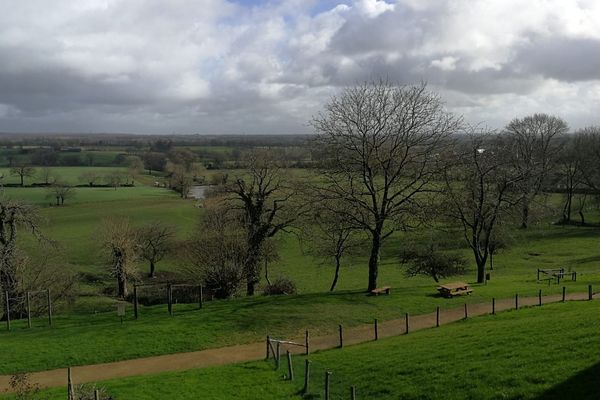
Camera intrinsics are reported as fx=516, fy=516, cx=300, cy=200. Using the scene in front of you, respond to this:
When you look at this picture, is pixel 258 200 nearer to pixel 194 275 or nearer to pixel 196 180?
pixel 194 275

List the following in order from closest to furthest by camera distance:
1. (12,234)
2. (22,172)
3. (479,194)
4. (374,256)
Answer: (374,256) < (12,234) < (479,194) < (22,172)

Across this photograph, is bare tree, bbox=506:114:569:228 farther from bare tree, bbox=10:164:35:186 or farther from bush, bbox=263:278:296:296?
bare tree, bbox=10:164:35:186

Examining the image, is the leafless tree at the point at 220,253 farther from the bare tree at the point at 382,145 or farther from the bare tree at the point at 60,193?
the bare tree at the point at 60,193

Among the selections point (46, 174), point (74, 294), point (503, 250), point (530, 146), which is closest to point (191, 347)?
point (74, 294)

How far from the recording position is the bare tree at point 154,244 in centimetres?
5547

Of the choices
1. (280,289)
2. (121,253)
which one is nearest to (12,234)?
(121,253)

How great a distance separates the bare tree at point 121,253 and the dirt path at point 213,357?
2544 centimetres

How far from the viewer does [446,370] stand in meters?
17.4

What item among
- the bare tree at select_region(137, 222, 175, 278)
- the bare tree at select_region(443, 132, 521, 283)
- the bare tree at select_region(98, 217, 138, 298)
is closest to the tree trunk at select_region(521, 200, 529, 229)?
A: the bare tree at select_region(443, 132, 521, 283)

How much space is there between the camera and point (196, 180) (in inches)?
5354

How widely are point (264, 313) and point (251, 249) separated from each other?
38.0 feet

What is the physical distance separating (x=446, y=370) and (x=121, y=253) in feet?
124

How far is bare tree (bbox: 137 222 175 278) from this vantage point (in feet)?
182

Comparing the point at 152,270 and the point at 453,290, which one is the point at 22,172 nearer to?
the point at 152,270
